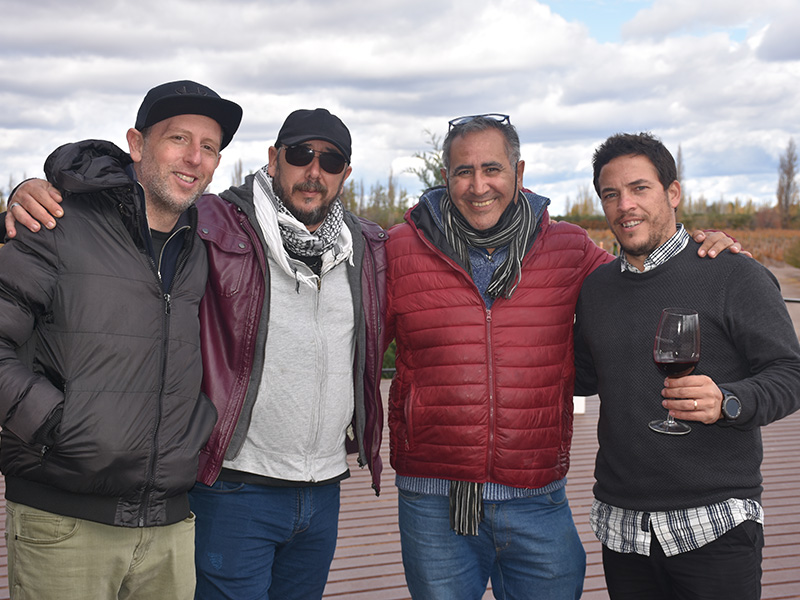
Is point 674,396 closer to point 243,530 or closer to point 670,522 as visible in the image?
point 670,522

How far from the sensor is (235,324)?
2.25m

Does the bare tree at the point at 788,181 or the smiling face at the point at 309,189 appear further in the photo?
the bare tree at the point at 788,181

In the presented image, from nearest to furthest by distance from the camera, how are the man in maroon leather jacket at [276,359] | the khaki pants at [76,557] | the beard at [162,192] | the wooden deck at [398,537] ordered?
the khaki pants at [76,557]
the beard at [162,192]
the man in maroon leather jacket at [276,359]
the wooden deck at [398,537]

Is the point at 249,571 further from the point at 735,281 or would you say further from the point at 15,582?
the point at 735,281

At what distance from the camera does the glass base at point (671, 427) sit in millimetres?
1939

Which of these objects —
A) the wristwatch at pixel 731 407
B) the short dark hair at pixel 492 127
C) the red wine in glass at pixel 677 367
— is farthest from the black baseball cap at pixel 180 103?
the wristwatch at pixel 731 407

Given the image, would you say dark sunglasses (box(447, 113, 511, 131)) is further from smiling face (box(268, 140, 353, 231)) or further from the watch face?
the watch face

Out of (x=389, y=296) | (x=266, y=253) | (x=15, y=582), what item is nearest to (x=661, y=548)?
(x=389, y=296)

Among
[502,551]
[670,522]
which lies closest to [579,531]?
[502,551]

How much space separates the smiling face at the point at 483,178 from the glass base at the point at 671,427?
32.7 inches

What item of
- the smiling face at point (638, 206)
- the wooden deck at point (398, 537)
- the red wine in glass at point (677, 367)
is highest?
the smiling face at point (638, 206)

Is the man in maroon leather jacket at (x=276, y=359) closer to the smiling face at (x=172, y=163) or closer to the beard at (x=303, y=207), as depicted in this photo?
the beard at (x=303, y=207)

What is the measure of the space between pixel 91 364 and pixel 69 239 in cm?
32

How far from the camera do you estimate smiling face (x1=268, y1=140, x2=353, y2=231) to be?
8.02 feet
